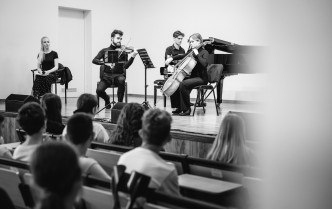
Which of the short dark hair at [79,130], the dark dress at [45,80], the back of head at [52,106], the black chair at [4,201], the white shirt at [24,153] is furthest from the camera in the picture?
the dark dress at [45,80]

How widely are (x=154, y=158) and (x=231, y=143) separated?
817 millimetres

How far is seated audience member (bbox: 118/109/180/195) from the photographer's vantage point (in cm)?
216

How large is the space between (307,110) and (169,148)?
421 cm

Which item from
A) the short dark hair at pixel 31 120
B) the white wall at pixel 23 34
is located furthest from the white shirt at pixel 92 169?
the white wall at pixel 23 34

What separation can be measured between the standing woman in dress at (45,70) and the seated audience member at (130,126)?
5384mm

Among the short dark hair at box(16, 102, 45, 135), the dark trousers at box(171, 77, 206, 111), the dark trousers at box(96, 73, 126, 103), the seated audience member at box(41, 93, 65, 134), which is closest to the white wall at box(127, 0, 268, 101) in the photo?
the dark trousers at box(171, 77, 206, 111)

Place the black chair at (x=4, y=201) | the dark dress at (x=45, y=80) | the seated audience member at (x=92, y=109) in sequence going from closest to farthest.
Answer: the black chair at (x=4, y=201) < the seated audience member at (x=92, y=109) < the dark dress at (x=45, y=80)

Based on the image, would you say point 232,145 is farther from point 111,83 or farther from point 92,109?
point 111,83

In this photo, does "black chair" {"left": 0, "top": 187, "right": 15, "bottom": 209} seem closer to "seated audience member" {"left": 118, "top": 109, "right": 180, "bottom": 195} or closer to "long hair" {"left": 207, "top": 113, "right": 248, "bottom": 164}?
"seated audience member" {"left": 118, "top": 109, "right": 180, "bottom": 195}

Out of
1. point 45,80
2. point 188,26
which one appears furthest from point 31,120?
point 188,26

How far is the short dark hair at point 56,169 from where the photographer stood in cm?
130

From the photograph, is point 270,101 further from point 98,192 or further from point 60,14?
point 60,14

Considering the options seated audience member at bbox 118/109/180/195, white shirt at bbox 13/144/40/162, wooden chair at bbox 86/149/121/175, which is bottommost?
wooden chair at bbox 86/149/121/175

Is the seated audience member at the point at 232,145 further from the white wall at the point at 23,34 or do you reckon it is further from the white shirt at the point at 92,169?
the white wall at the point at 23,34
